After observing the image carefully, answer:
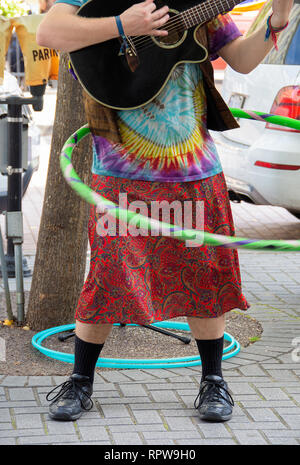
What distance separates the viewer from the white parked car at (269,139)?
6.03 m

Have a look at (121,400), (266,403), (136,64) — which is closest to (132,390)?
(121,400)

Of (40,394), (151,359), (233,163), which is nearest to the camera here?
(40,394)

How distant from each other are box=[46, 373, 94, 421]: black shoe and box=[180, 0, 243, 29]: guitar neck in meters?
1.65

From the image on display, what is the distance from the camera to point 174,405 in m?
3.81

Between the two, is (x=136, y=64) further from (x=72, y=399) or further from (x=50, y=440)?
(x=50, y=440)

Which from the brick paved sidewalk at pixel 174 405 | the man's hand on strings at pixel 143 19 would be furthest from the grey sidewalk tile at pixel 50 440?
the man's hand on strings at pixel 143 19

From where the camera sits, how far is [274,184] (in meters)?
6.16

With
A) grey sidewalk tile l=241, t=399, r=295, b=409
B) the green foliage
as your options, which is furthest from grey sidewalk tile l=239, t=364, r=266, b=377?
the green foliage

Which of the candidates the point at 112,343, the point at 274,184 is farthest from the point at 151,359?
the point at 274,184

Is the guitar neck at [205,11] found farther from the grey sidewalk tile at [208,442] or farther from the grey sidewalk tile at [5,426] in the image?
the grey sidewalk tile at [5,426]

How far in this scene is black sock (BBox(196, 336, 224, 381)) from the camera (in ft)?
12.3

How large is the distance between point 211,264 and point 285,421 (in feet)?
2.53

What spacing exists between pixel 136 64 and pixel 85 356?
1.32 meters
